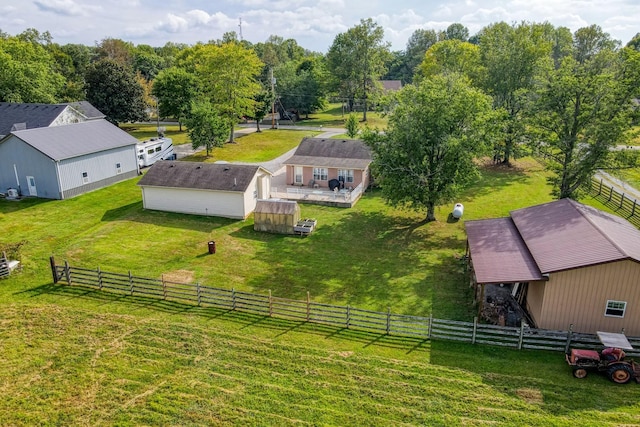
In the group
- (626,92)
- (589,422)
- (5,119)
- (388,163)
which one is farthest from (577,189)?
(5,119)

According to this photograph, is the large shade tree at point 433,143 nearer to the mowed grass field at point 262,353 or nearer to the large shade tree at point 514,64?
the mowed grass field at point 262,353

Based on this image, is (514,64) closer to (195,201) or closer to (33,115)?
(195,201)

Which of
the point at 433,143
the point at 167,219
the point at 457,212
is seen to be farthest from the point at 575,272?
the point at 167,219

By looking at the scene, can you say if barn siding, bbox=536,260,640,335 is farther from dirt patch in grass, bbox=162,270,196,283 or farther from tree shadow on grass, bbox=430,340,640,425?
dirt patch in grass, bbox=162,270,196,283

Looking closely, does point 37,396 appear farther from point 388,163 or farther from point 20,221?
point 388,163

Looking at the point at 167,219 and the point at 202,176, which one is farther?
Result: the point at 202,176
